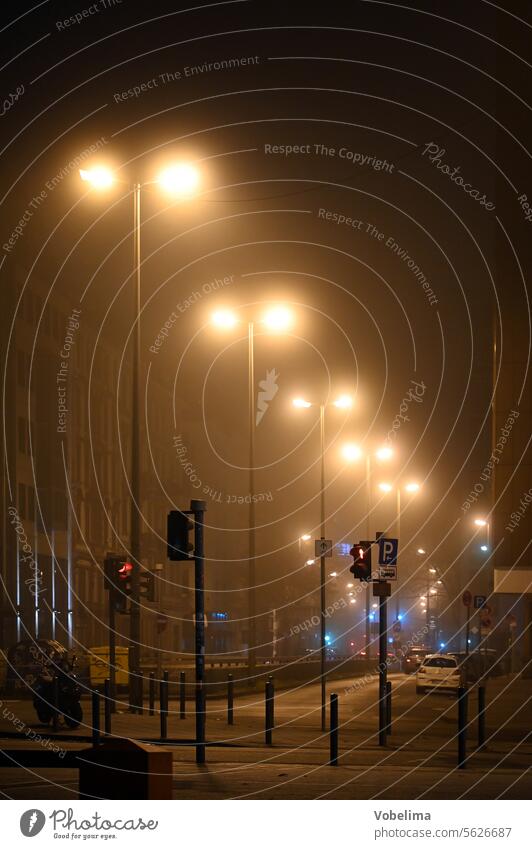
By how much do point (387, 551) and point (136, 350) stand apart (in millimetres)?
8859

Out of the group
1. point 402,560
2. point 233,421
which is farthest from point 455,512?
point 233,421

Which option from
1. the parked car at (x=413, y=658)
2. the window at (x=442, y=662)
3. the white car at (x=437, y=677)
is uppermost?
the window at (x=442, y=662)

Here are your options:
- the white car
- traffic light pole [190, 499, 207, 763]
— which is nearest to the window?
the white car

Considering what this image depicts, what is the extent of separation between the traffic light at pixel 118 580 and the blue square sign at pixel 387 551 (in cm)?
646

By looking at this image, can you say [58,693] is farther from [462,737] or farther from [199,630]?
[462,737]

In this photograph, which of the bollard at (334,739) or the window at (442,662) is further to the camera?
the window at (442,662)

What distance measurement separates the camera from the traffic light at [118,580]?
29.6 meters

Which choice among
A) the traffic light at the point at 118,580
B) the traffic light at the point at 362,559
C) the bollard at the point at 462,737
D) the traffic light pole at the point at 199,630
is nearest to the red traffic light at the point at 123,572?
the traffic light at the point at 118,580

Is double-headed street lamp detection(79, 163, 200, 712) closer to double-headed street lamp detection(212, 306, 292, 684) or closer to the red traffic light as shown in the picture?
the red traffic light

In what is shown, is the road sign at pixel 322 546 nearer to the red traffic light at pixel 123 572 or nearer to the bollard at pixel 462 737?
the red traffic light at pixel 123 572

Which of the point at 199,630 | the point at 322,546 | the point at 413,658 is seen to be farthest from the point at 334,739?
the point at 413,658

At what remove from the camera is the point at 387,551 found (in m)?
25.7
